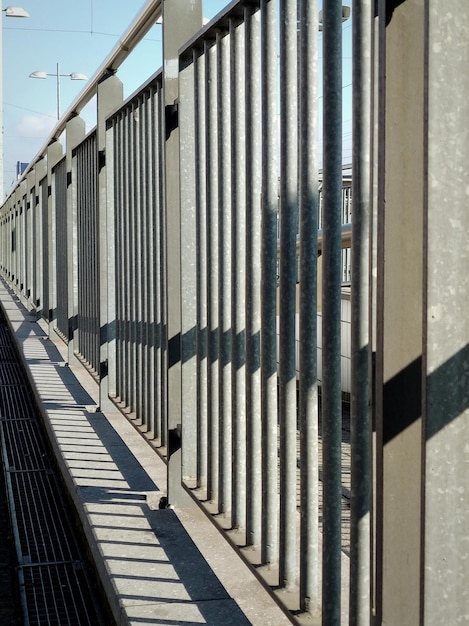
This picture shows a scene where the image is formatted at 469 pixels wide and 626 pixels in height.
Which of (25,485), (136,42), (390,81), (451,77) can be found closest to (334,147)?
(390,81)

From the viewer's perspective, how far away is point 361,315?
1.87 metres

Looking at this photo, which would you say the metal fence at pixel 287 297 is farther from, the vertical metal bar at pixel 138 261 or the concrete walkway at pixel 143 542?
the concrete walkway at pixel 143 542

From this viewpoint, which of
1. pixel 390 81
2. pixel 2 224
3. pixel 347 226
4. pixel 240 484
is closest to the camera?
pixel 390 81

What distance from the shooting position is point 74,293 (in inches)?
297

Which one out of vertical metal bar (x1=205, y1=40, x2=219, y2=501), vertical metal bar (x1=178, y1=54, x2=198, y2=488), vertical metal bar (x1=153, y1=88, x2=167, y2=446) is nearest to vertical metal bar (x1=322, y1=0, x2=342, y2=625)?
vertical metal bar (x1=205, y1=40, x2=219, y2=501)

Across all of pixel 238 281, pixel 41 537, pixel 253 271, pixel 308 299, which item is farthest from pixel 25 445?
pixel 308 299

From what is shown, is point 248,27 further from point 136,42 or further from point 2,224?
point 2,224

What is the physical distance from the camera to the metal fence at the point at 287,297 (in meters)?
1.66

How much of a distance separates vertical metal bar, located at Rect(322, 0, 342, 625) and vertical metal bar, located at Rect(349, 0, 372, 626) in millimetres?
118

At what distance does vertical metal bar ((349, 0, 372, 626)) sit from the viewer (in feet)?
6.02

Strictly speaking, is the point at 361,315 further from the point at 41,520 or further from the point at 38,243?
the point at 38,243

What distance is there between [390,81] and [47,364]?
21.1 ft

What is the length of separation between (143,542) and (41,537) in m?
1.22

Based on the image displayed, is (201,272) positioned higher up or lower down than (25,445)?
higher up
